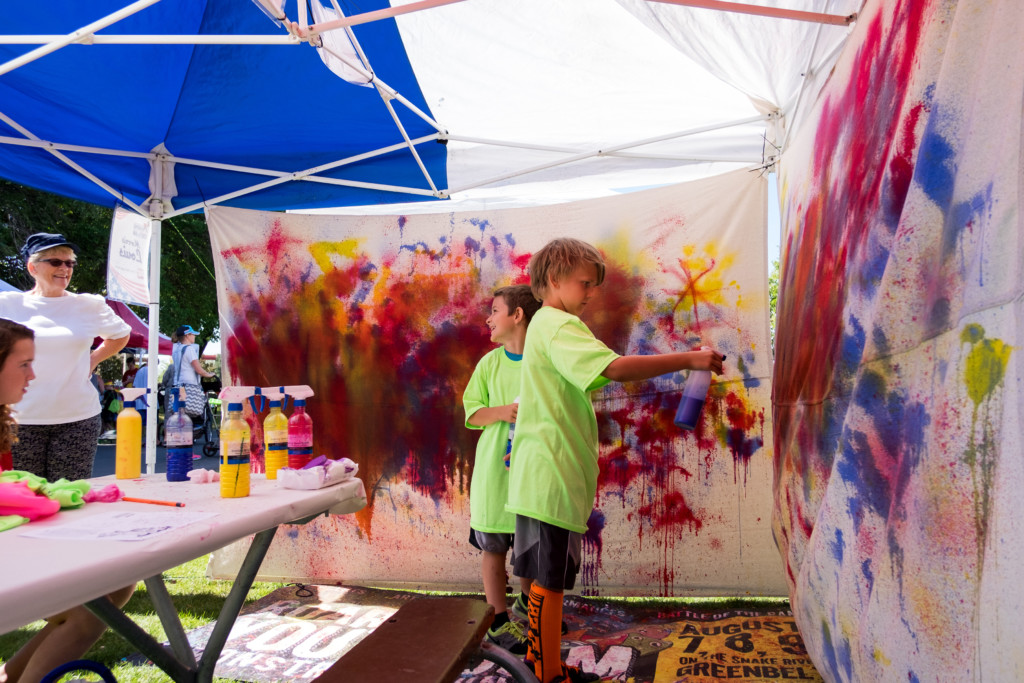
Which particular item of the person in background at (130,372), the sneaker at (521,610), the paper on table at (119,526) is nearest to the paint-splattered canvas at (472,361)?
the sneaker at (521,610)

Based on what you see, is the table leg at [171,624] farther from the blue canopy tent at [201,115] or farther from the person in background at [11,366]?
the blue canopy tent at [201,115]

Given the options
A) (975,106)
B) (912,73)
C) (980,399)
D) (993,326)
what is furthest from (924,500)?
(912,73)

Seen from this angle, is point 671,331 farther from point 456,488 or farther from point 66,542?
point 66,542

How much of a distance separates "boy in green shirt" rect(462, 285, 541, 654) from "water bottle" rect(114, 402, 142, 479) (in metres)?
1.37

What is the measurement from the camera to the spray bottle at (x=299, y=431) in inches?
88.8

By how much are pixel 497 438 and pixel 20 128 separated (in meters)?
2.84

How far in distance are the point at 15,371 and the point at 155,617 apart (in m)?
1.96

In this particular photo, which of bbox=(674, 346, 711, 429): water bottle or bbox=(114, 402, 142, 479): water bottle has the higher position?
bbox=(674, 346, 711, 429): water bottle

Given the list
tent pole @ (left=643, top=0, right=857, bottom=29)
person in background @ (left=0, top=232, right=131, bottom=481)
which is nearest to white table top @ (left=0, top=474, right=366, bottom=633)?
person in background @ (left=0, top=232, right=131, bottom=481)

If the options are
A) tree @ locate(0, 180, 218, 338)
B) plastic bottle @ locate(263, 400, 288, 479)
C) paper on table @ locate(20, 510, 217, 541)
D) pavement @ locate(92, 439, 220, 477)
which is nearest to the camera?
paper on table @ locate(20, 510, 217, 541)

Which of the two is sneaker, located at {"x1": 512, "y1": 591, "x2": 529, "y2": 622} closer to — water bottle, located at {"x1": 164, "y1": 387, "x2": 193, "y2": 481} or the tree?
water bottle, located at {"x1": 164, "y1": 387, "x2": 193, "y2": 481}

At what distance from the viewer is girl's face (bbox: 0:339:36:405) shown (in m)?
1.89

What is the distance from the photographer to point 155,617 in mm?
3355

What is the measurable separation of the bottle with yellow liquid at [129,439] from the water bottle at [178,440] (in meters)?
0.10
